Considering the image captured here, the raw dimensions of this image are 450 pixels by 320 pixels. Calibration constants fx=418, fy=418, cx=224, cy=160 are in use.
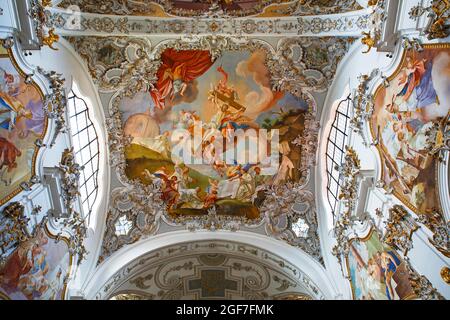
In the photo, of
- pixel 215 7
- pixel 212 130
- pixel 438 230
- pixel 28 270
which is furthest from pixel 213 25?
pixel 28 270

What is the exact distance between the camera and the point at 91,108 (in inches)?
512

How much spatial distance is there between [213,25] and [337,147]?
5.34 metres

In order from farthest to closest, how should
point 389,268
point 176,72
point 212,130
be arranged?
point 212,130
point 176,72
point 389,268

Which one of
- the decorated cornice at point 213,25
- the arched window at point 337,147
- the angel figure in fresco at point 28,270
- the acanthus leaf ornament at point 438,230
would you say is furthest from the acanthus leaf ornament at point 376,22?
the angel figure in fresco at point 28,270

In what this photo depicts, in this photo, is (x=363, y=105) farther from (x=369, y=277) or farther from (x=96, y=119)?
(x=96, y=119)

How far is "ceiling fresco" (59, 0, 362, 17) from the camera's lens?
1095cm

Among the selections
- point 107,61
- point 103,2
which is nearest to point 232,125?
point 107,61

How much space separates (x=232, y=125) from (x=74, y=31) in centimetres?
559

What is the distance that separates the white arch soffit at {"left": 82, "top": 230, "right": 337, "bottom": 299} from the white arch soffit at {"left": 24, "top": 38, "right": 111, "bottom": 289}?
1.61 feet

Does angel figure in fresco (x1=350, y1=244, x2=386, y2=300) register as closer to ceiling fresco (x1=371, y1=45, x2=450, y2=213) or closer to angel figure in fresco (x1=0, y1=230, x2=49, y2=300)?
ceiling fresco (x1=371, y1=45, x2=450, y2=213)

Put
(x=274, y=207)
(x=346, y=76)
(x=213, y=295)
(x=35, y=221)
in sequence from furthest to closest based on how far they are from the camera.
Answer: (x=213, y=295) → (x=274, y=207) → (x=346, y=76) → (x=35, y=221)

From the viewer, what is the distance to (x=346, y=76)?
12.0m

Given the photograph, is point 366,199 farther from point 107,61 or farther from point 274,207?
point 107,61

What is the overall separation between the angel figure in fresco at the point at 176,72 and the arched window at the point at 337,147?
4.26m
